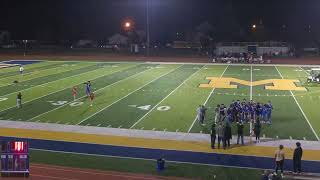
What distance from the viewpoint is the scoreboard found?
1282 cm

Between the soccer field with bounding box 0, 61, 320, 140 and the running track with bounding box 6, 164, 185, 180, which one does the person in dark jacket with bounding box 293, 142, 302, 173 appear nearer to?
the running track with bounding box 6, 164, 185, 180

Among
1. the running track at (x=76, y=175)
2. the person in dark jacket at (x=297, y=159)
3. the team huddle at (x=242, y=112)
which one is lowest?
the running track at (x=76, y=175)

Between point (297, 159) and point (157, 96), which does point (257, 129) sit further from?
point (157, 96)

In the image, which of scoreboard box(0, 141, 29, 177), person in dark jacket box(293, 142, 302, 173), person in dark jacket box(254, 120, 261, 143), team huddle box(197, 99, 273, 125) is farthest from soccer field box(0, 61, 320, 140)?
scoreboard box(0, 141, 29, 177)

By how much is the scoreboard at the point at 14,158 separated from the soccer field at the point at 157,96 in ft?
25.5

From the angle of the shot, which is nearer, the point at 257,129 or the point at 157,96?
the point at 257,129

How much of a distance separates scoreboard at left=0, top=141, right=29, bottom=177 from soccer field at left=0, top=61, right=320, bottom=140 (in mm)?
7785

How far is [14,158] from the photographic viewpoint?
13062mm

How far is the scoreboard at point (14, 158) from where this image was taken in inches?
505

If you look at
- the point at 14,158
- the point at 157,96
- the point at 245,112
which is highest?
the point at 157,96

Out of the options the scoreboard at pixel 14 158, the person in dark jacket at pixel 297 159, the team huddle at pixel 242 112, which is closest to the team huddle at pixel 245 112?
the team huddle at pixel 242 112

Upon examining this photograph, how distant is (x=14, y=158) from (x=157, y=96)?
16201 millimetres

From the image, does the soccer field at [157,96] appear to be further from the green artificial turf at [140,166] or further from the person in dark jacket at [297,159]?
the green artificial turf at [140,166]

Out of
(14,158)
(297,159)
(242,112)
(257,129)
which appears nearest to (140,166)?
(14,158)
